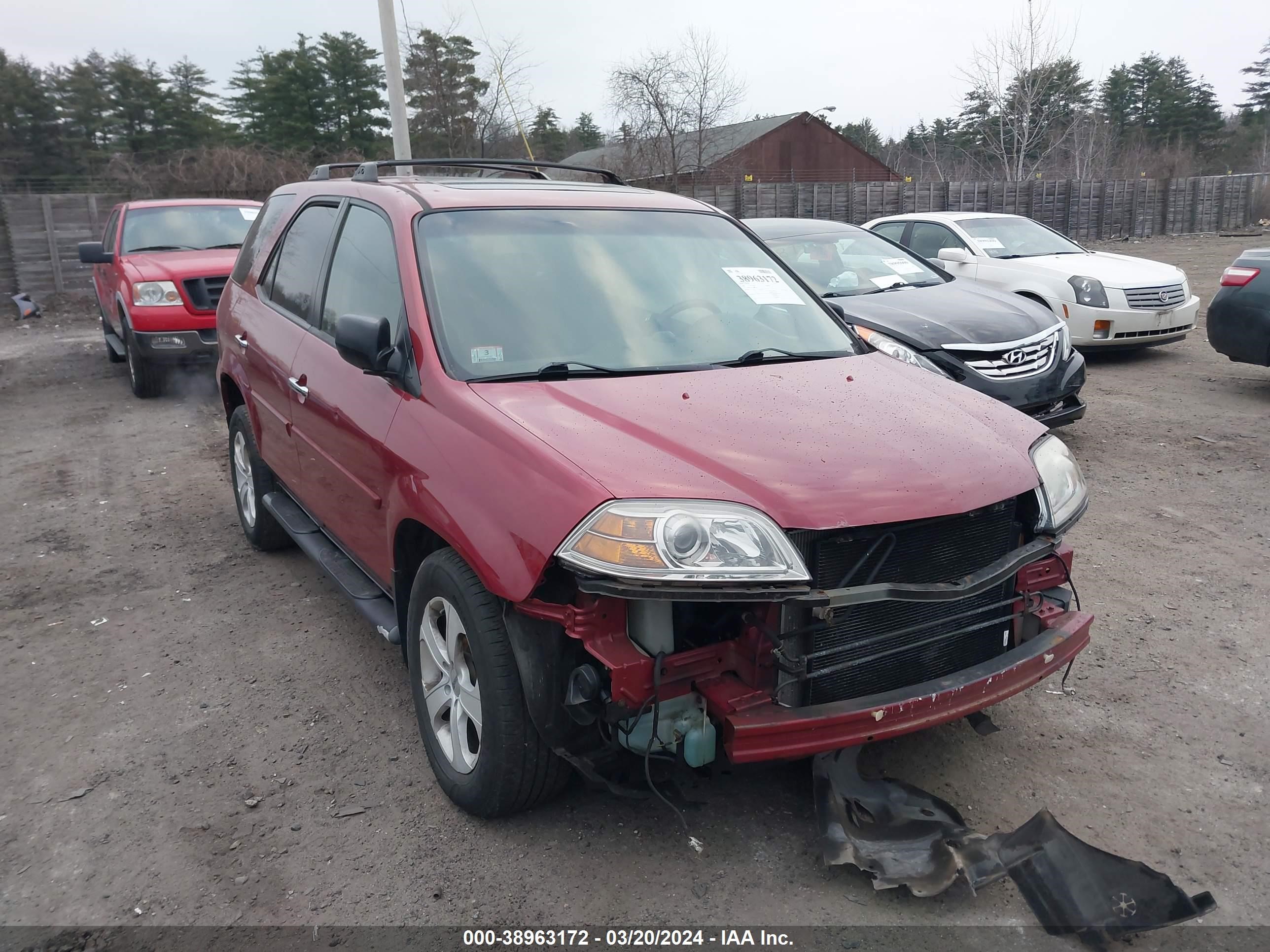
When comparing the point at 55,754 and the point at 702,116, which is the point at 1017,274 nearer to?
the point at 55,754

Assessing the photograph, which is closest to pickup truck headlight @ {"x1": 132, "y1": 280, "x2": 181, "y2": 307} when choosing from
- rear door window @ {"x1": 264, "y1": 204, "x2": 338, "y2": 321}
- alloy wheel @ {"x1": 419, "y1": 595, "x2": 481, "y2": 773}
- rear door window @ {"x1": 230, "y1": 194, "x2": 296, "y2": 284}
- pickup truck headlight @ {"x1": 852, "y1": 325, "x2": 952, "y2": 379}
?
rear door window @ {"x1": 230, "y1": 194, "x2": 296, "y2": 284}

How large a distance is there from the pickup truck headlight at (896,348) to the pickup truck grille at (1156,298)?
4381 mm

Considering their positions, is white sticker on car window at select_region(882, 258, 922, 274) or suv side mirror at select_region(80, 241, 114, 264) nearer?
white sticker on car window at select_region(882, 258, 922, 274)

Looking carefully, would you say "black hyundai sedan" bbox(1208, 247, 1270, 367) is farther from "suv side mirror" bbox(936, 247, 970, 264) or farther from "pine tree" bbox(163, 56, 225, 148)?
"pine tree" bbox(163, 56, 225, 148)

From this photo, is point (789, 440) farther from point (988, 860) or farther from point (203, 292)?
point (203, 292)

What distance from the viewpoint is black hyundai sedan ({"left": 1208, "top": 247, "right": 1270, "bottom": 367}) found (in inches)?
298

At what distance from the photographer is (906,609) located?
8.55 feet

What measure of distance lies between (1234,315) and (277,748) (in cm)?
798

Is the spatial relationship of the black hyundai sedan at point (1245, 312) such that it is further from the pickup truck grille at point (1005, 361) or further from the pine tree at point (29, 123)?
the pine tree at point (29, 123)

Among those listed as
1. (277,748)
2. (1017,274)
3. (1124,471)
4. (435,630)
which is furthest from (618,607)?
(1017,274)

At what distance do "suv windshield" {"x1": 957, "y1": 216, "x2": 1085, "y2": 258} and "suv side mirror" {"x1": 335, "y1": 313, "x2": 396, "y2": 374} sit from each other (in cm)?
845

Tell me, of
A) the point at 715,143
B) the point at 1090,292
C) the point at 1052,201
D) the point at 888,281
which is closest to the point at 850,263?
the point at 888,281

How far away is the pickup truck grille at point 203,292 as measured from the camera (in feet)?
30.2

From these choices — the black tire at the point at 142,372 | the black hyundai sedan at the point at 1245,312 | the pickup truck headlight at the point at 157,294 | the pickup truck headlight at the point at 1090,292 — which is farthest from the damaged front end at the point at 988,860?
the black tire at the point at 142,372
